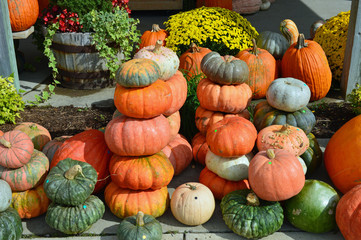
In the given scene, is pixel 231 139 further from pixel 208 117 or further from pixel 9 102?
pixel 9 102

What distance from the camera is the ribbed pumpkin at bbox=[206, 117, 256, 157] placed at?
384 cm

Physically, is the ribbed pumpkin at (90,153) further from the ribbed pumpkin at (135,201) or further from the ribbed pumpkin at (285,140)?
the ribbed pumpkin at (285,140)

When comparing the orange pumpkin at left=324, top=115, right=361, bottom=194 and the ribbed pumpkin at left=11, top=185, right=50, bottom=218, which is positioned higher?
the orange pumpkin at left=324, top=115, right=361, bottom=194

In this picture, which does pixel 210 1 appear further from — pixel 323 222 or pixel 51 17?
pixel 323 222

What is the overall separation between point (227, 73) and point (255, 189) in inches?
49.0

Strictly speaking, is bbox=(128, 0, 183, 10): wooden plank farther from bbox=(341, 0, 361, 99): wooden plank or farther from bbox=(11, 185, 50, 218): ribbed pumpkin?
bbox=(11, 185, 50, 218): ribbed pumpkin

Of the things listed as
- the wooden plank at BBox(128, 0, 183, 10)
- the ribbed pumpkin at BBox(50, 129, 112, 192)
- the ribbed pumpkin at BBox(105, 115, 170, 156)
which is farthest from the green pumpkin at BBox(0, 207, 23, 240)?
the wooden plank at BBox(128, 0, 183, 10)

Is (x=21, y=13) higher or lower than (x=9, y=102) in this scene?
higher

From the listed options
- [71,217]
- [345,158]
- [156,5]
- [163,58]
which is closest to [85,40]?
[163,58]

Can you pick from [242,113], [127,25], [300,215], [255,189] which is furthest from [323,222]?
[127,25]

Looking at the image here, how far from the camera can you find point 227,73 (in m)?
4.23

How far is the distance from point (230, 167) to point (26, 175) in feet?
5.77

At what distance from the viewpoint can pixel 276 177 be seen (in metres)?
3.43

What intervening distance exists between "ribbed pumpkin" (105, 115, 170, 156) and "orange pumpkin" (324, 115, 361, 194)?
63.9 inches
